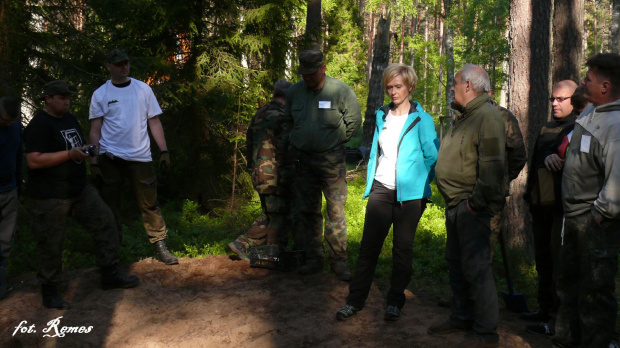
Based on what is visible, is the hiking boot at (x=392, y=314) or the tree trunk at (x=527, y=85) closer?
the hiking boot at (x=392, y=314)

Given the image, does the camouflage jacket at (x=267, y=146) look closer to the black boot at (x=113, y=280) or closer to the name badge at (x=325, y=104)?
the name badge at (x=325, y=104)

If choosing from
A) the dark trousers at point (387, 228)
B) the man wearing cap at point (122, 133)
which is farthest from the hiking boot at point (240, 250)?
the dark trousers at point (387, 228)

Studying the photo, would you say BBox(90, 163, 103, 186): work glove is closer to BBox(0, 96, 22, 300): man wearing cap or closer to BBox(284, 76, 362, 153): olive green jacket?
BBox(0, 96, 22, 300): man wearing cap

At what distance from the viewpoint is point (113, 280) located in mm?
6109

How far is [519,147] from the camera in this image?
4.75 metres

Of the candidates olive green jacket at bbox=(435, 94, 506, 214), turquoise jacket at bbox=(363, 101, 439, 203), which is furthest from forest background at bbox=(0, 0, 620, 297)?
olive green jacket at bbox=(435, 94, 506, 214)

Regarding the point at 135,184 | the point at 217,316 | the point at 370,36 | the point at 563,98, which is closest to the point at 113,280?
the point at 135,184

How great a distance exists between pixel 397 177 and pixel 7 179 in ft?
14.0

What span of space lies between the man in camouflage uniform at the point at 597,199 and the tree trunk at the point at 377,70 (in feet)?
45.9

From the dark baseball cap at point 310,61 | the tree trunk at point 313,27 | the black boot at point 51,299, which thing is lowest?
the black boot at point 51,299

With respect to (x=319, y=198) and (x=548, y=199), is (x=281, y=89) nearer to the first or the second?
(x=319, y=198)

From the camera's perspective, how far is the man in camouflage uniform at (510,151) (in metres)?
4.70

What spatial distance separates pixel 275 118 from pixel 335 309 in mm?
2744

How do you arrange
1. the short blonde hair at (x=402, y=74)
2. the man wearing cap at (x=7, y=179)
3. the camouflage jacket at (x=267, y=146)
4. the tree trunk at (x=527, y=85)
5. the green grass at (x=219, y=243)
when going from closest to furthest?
the short blonde hair at (x=402, y=74)
the man wearing cap at (x=7, y=179)
the green grass at (x=219, y=243)
the camouflage jacket at (x=267, y=146)
the tree trunk at (x=527, y=85)
